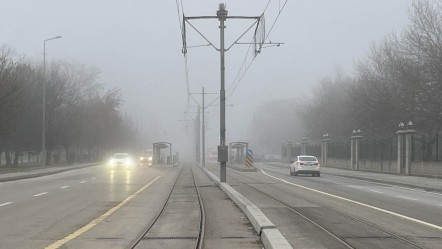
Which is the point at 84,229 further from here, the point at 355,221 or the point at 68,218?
the point at 355,221

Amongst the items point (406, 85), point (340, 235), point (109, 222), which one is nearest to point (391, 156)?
point (406, 85)

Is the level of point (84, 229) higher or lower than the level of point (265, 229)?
lower

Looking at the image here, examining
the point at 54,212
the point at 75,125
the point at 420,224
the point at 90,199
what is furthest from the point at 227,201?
the point at 75,125

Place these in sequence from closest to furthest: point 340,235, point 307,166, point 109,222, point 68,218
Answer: point 340,235 < point 109,222 < point 68,218 < point 307,166

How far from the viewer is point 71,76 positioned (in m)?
76.9

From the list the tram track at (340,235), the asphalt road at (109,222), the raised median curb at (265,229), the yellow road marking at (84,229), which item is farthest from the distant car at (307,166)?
the raised median curb at (265,229)

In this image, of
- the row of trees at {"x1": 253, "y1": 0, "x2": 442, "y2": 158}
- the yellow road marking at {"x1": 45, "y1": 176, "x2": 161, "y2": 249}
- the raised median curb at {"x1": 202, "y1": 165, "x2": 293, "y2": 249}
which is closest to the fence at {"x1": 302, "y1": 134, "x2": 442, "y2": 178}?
the row of trees at {"x1": 253, "y1": 0, "x2": 442, "y2": 158}

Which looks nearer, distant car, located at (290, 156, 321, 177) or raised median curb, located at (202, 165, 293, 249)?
raised median curb, located at (202, 165, 293, 249)

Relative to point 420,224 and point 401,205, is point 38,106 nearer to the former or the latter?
point 401,205

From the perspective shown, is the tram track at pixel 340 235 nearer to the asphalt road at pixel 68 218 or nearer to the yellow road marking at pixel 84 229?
the asphalt road at pixel 68 218

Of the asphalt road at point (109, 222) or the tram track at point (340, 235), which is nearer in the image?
the tram track at point (340, 235)

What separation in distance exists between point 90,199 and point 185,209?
175 inches

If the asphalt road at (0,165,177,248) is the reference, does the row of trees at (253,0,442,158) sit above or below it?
above

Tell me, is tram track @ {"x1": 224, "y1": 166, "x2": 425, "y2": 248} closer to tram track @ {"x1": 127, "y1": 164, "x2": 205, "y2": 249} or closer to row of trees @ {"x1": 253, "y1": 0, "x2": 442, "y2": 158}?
tram track @ {"x1": 127, "y1": 164, "x2": 205, "y2": 249}
